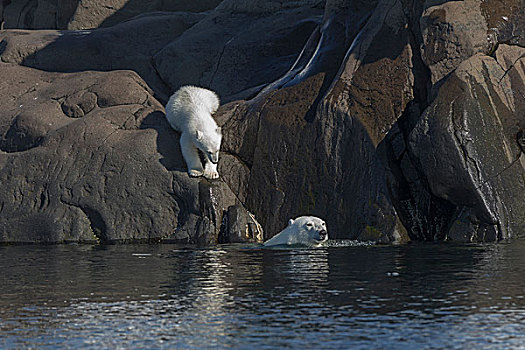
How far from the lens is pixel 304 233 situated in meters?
12.2

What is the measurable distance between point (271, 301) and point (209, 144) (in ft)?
25.1

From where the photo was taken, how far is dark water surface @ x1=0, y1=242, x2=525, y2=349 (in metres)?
5.46

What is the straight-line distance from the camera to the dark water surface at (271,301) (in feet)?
17.9

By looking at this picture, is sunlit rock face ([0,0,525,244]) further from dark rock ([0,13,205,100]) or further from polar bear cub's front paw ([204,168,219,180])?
dark rock ([0,13,205,100])

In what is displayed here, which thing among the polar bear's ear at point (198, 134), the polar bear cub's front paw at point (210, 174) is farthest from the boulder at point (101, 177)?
the polar bear's ear at point (198, 134)

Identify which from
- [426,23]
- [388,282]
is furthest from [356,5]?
[388,282]

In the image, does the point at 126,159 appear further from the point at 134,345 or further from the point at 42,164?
the point at 134,345

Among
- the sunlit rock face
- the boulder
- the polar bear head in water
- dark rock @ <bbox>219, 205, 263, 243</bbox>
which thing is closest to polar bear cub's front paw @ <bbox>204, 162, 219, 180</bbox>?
the boulder

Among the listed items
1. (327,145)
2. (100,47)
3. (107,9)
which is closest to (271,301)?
(327,145)

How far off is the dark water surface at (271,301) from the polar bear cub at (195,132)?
354 cm

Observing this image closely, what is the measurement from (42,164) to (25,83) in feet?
10.1

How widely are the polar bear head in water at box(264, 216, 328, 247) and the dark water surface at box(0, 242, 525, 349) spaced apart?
37.2 inches

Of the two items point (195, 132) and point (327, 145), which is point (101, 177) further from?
point (327, 145)

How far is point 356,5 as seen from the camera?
1619 centimetres
